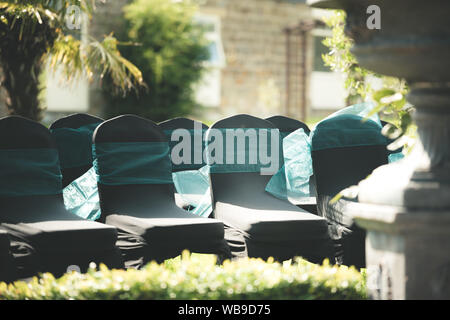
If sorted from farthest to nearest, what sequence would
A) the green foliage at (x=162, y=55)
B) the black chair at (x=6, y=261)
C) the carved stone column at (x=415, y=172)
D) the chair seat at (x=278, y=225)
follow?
1. the green foliage at (x=162, y=55)
2. the chair seat at (x=278, y=225)
3. the black chair at (x=6, y=261)
4. the carved stone column at (x=415, y=172)

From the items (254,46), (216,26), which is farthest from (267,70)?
(216,26)

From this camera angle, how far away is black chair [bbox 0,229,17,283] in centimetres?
404

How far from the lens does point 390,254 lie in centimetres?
324

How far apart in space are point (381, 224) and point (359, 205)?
0.58ft

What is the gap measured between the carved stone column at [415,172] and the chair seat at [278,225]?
1.19 metres

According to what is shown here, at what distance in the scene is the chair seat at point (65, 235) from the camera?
4.11 meters

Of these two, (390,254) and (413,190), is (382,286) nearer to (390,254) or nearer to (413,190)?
(390,254)

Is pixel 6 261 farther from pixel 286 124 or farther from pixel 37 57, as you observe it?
pixel 37 57

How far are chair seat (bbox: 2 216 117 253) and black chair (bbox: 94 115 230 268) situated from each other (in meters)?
0.23

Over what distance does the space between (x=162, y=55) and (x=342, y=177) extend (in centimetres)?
965

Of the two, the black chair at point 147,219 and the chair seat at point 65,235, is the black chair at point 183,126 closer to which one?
the black chair at point 147,219

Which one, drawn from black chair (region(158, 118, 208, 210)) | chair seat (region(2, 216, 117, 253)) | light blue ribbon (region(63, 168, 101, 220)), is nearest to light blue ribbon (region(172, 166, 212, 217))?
black chair (region(158, 118, 208, 210))

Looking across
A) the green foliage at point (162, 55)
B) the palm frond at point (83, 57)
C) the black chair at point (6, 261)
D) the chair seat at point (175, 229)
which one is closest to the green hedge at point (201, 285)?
the black chair at point (6, 261)

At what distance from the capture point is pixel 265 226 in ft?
14.6
